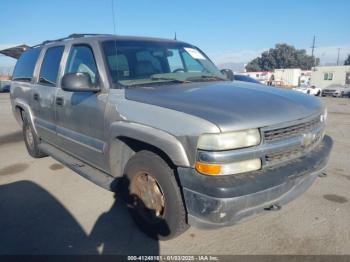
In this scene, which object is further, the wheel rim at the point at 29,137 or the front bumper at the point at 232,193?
the wheel rim at the point at 29,137

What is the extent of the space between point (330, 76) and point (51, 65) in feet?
130

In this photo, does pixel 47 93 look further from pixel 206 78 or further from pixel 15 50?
pixel 15 50

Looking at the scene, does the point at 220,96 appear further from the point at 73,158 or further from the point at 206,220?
the point at 73,158

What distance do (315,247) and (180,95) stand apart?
6.22 feet

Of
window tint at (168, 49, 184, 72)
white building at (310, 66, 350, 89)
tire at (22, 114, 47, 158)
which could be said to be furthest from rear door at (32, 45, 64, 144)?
white building at (310, 66, 350, 89)

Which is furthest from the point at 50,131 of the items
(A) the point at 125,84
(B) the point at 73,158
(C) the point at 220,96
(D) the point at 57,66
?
(C) the point at 220,96

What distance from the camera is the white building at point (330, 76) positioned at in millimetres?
36125

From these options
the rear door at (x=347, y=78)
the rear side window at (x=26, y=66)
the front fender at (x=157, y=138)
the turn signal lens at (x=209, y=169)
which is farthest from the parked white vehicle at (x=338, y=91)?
the turn signal lens at (x=209, y=169)

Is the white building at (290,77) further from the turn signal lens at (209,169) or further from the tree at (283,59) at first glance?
the turn signal lens at (209,169)

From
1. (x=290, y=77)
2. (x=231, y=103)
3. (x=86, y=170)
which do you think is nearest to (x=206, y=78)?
(x=231, y=103)

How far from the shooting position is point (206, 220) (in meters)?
2.41

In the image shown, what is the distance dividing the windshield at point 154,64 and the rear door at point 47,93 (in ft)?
3.85

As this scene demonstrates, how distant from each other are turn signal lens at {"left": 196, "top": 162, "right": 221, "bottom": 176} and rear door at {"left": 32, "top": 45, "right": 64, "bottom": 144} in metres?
2.74

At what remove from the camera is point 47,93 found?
448 centimetres
